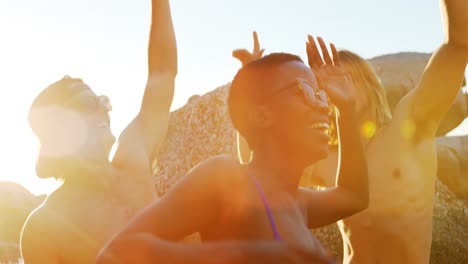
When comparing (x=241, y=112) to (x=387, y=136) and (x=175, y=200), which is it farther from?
(x=387, y=136)

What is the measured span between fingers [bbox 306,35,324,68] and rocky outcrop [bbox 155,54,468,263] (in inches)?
366

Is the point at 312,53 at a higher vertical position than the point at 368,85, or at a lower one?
higher

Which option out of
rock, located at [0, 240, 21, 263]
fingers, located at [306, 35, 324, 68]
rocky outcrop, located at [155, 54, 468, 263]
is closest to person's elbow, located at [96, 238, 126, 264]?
fingers, located at [306, 35, 324, 68]

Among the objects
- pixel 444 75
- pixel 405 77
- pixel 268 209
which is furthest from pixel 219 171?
pixel 405 77

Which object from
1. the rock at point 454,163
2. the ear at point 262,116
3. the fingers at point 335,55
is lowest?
the rock at point 454,163

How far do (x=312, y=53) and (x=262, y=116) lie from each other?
52cm

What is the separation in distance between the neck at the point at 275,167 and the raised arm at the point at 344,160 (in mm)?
228

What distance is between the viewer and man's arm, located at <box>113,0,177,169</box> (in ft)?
10.8

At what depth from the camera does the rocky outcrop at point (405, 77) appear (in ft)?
58.3

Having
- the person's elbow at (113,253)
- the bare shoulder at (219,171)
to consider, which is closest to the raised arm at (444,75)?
the bare shoulder at (219,171)

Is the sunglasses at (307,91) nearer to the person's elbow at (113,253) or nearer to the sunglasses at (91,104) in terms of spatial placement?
the person's elbow at (113,253)

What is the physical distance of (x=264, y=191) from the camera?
1.95m

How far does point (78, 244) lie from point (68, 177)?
0.42 m

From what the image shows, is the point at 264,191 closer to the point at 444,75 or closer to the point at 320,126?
the point at 320,126
